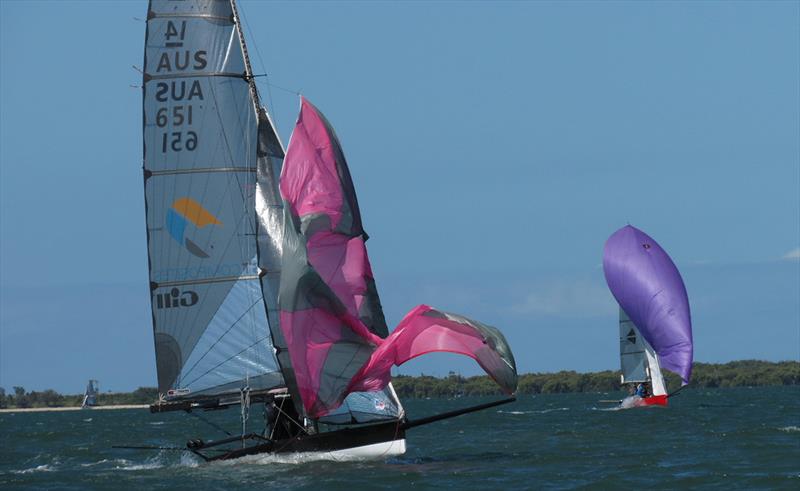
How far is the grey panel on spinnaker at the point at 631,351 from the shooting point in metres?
68.7


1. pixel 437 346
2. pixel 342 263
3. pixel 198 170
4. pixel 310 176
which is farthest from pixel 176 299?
pixel 437 346

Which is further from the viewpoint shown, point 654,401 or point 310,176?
point 654,401

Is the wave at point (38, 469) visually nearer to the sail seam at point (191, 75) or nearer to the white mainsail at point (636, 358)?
the sail seam at point (191, 75)

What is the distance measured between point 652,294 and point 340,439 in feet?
110

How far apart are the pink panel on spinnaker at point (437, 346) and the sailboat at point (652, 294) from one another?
110 ft

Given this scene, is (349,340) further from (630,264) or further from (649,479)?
(630,264)

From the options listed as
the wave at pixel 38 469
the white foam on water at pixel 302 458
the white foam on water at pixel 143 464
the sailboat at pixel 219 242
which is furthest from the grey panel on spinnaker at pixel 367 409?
the wave at pixel 38 469

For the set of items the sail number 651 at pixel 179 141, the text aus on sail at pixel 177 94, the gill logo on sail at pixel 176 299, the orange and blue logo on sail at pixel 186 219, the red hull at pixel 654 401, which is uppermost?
the text aus on sail at pixel 177 94

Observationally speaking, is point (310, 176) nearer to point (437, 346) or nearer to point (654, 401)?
point (437, 346)

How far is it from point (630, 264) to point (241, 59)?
33.7 meters

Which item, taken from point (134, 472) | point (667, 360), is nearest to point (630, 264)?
point (667, 360)

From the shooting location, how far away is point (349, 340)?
30.5 metres

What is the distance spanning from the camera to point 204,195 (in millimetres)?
32875

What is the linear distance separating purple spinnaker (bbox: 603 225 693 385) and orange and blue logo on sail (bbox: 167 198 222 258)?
3335 centimetres
